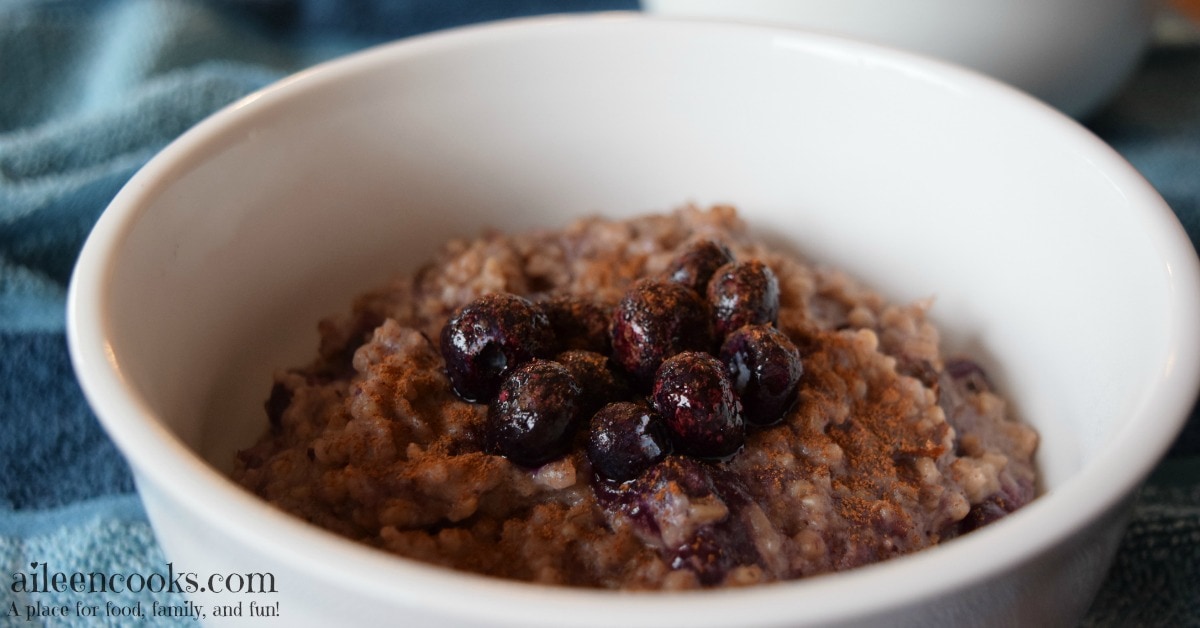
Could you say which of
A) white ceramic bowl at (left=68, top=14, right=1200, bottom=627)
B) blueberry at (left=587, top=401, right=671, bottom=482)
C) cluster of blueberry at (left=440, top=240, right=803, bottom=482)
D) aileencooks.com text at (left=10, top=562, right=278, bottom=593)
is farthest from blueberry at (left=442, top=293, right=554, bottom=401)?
aileencooks.com text at (left=10, top=562, right=278, bottom=593)

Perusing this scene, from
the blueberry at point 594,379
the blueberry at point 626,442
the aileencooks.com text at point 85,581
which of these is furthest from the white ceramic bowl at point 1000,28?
the aileencooks.com text at point 85,581

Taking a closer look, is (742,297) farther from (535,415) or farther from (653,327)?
(535,415)

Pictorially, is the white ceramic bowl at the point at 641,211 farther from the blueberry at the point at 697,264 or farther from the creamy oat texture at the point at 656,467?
the blueberry at the point at 697,264

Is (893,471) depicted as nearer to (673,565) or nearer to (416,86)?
(673,565)

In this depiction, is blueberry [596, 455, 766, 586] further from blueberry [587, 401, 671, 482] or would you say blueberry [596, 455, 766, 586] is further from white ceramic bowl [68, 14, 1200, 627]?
white ceramic bowl [68, 14, 1200, 627]

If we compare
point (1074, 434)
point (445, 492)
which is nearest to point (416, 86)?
point (445, 492)

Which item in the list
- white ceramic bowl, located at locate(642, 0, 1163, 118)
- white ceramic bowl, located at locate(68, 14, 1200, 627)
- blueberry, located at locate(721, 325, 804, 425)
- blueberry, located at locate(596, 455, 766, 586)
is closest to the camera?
white ceramic bowl, located at locate(68, 14, 1200, 627)

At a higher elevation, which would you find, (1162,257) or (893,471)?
(1162,257)
